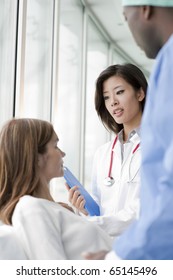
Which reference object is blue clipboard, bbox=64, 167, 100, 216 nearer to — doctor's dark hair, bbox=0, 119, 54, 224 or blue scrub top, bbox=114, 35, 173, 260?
doctor's dark hair, bbox=0, 119, 54, 224

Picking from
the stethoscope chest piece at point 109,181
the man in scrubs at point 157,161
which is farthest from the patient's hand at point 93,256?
the stethoscope chest piece at point 109,181

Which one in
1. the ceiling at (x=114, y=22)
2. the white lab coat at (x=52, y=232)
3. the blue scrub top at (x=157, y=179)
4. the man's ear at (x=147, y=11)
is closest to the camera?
the blue scrub top at (x=157, y=179)

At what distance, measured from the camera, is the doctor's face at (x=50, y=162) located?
1604 mm

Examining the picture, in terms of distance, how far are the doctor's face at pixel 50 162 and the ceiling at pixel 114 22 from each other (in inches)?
122

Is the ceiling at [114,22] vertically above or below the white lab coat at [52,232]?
above

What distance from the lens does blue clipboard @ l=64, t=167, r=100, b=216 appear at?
197cm

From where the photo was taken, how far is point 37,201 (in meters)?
1.41

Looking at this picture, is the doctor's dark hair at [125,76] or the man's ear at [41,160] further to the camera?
the doctor's dark hair at [125,76]

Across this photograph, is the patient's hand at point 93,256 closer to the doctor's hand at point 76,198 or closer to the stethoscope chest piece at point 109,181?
the doctor's hand at point 76,198

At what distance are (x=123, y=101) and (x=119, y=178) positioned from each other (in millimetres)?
359

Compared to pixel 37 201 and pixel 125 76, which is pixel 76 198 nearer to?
pixel 37 201

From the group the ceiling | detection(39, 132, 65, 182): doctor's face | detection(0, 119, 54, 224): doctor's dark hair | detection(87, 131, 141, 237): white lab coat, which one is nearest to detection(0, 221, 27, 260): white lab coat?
detection(0, 119, 54, 224): doctor's dark hair

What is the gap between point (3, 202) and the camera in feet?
5.01

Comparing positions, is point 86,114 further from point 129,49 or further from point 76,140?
point 129,49
